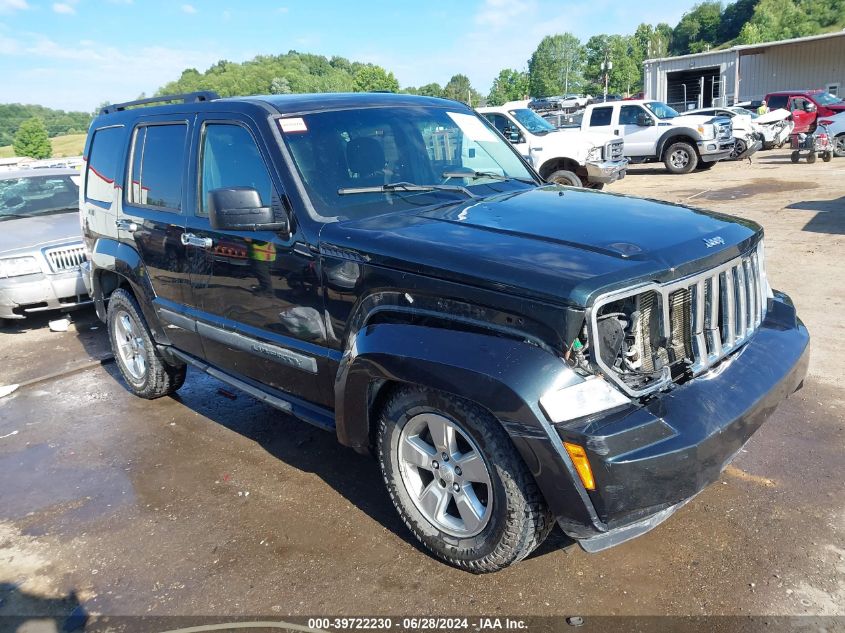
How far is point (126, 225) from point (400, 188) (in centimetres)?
224

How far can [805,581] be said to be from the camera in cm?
275

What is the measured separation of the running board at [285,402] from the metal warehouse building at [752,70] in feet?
123

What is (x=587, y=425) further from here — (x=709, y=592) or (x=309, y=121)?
(x=309, y=121)

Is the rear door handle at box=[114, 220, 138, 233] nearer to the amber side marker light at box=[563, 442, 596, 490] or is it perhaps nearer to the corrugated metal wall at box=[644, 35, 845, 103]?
the amber side marker light at box=[563, 442, 596, 490]

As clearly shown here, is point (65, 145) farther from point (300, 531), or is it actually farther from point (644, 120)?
point (300, 531)

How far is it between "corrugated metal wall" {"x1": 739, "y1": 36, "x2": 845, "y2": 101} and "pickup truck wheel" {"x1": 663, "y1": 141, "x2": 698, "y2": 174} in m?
25.1

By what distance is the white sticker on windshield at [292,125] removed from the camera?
349 cm

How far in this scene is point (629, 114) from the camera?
59.3 feet

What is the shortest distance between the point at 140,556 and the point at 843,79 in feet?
148

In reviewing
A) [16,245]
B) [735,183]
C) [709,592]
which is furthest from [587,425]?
[735,183]

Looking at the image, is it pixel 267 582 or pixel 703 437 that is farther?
pixel 267 582

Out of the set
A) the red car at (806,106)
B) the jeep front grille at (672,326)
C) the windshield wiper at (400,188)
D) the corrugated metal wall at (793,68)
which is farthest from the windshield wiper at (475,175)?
the corrugated metal wall at (793,68)

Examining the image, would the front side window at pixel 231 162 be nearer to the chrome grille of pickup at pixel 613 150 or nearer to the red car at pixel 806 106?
the chrome grille of pickup at pixel 613 150

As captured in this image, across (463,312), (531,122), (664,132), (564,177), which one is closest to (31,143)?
(531,122)
